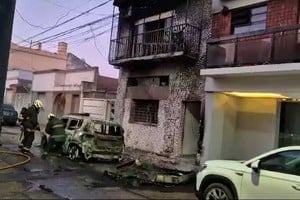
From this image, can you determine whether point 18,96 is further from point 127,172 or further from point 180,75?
point 127,172

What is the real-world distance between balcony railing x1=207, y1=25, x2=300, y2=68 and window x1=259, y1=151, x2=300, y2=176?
548 cm

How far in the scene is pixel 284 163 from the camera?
7562mm

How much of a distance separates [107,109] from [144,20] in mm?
6216

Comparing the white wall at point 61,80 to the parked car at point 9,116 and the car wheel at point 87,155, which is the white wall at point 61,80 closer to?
the parked car at point 9,116

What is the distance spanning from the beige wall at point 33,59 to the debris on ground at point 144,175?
1586 inches

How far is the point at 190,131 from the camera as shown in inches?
704

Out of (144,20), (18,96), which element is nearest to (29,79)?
(18,96)

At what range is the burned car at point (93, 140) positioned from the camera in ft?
48.5

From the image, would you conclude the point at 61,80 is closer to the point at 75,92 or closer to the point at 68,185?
the point at 75,92

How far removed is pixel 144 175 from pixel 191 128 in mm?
6253

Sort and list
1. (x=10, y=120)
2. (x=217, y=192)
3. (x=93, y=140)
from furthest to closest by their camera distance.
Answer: (x=10, y=120)
(x=93, y=140)
(x=217, y=192)

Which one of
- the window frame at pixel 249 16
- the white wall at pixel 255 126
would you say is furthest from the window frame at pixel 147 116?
the window frame at pixel 249 16

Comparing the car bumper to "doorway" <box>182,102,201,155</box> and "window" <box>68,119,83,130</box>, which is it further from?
"doorway" <box>182,102,201,155</box>

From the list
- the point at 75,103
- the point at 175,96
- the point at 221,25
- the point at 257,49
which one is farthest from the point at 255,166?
the point at 75,103
